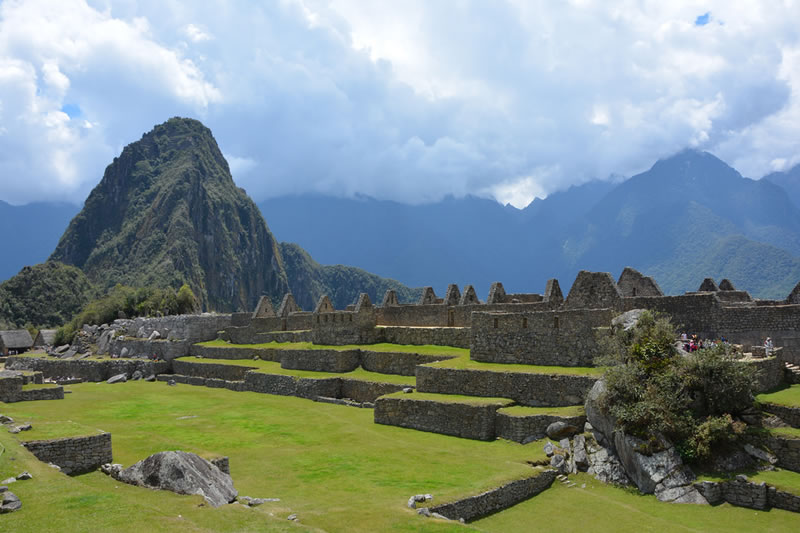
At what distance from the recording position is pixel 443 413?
17.4 m

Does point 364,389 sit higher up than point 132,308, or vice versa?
point 132,308

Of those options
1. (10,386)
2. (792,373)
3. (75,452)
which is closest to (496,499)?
(75,452)

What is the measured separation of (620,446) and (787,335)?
6819mm

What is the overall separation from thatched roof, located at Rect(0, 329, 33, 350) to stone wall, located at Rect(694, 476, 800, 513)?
55.7 meters

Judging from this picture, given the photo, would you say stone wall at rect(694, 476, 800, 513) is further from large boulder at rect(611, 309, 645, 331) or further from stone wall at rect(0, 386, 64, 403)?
stone wall at rect(0, 386, 64, 403)

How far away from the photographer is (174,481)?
31.5 feet

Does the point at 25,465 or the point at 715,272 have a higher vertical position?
the point at 715,272

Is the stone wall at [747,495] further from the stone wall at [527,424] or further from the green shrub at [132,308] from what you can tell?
the green shrub at [132,308]

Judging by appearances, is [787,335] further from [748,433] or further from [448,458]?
[448,458]

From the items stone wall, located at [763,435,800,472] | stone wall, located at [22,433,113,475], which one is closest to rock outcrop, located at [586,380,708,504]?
stone wall, located at [763,435,800,472]

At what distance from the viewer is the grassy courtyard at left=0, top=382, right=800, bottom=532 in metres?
8.20

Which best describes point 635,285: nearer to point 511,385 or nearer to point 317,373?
point 511,385

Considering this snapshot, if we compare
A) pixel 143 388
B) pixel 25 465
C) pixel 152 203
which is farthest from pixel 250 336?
pixel 152 203

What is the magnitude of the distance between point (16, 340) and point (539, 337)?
168 feet
